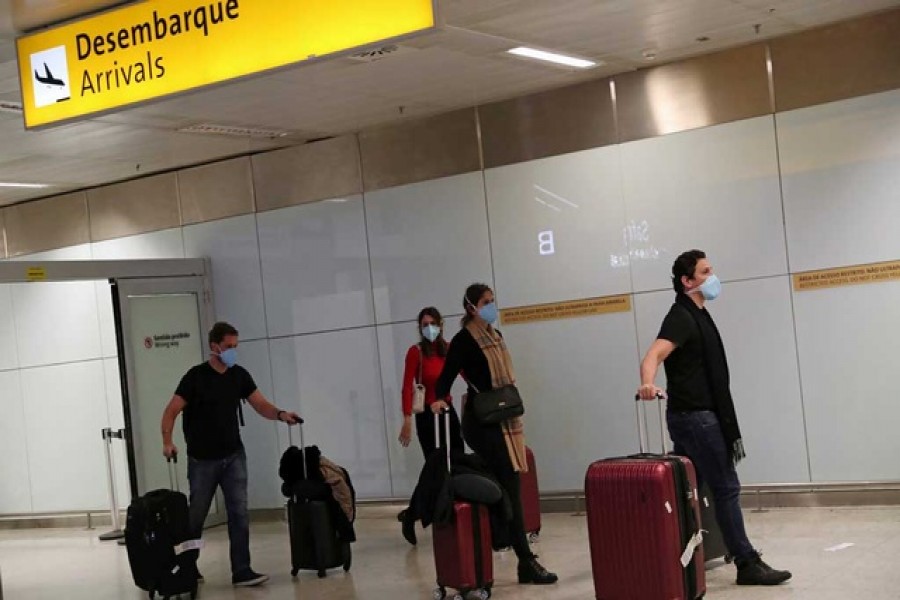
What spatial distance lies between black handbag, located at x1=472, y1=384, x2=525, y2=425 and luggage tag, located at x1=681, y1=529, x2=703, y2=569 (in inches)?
60.7

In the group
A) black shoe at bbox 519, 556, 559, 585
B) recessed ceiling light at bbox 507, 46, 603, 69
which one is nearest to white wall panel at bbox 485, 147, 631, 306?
recessed ceiling light at bbox 507, 46, 603, 69

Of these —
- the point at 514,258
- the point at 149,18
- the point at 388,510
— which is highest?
the point at 149,18

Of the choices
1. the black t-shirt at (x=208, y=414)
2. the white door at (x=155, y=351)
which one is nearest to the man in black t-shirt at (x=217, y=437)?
the black t-shirt at (x=208, y=414)

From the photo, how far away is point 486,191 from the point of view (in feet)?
40.3

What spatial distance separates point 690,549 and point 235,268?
27.5 ft

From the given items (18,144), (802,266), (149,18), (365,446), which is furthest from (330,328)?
(149,18)

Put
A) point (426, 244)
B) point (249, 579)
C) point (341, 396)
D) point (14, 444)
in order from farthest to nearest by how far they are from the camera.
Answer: point (14, 444) → point (341, 396) → point (426, 244) → point (249, 579)

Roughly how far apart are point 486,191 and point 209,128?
2.62 metres

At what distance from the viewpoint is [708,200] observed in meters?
10.9

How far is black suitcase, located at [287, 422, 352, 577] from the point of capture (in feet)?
31.5

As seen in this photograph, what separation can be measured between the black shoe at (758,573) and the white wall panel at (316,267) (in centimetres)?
636

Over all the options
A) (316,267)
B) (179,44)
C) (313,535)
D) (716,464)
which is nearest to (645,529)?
(716,464)

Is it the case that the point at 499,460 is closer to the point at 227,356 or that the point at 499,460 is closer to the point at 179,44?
the point at 227,356

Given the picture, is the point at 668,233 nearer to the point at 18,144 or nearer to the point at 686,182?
the point at 686,182
